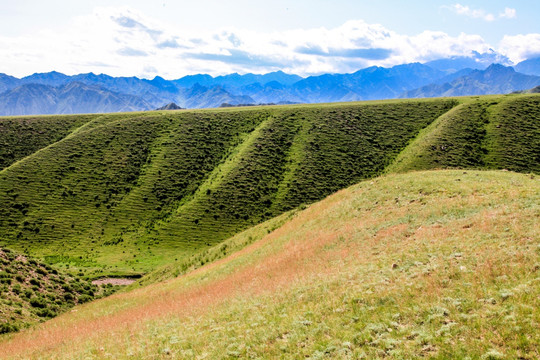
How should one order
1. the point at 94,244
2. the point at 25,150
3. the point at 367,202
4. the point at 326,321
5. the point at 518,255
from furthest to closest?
the point at 25,150 < the point at 94,244 < the point at 367,202 < the point at 518,255 < the point at 326,321

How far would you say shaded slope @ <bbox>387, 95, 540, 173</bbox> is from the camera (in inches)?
3189

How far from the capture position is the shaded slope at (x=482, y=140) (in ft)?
266

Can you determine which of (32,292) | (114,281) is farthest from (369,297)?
(114,281)

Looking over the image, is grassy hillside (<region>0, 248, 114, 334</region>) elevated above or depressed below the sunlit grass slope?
below

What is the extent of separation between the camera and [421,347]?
9.35m

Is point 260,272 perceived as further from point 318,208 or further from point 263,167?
point 263,167

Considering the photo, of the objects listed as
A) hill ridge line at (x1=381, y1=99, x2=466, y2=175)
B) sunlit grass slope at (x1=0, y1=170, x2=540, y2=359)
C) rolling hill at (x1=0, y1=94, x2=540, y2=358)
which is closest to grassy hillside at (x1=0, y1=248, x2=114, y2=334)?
rolling hill at (x1=0, y1=94, x2=540, y2=358)

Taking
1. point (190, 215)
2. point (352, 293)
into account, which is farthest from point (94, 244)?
point (352, 293)

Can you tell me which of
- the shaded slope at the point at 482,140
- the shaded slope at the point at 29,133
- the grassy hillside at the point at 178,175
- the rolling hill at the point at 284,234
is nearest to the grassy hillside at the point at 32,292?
the rolling hill at the point at 284,234

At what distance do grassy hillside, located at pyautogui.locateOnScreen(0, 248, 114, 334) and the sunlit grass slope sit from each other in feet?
16.9

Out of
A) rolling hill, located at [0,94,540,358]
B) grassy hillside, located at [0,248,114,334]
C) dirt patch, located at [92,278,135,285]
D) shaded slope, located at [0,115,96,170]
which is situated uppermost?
shaded slope, located at [0,115,96,170]

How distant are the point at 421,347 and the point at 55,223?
8185cm

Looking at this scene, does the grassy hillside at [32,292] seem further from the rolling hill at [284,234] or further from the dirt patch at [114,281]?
the dirt patch at [114,281]

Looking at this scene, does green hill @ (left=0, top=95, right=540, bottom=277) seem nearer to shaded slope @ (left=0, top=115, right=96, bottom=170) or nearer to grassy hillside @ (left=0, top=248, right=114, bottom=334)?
shaded slope @ (left=0, top=115, right=96, bottom=170)
